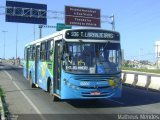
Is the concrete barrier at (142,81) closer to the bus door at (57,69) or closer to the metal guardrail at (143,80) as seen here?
the metal guardrail at (143,80)

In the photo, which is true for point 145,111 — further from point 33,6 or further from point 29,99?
point 33,6

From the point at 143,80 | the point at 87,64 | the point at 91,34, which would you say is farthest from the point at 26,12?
the point at 87,64

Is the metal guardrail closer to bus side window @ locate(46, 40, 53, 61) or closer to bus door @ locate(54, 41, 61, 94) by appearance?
bus side window @ locate(46, 40, 53, 61)

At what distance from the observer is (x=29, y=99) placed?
18.4m

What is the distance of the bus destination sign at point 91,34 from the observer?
1534 cm

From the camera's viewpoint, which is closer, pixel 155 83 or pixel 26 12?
pixel 155 83

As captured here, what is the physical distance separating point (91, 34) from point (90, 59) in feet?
3.36

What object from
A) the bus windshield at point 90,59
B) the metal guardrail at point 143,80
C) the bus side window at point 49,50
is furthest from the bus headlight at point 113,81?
the metal guardrail at point 143,80

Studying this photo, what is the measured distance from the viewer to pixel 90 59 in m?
15.1

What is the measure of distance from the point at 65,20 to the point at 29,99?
28.8 metres

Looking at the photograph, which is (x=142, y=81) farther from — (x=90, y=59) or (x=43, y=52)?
(x=90, y=59)

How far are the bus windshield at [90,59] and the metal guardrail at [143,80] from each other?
888cm

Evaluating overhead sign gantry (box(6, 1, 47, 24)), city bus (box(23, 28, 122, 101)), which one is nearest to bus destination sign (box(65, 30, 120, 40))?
city bus (box(23, 28, 122, 101))

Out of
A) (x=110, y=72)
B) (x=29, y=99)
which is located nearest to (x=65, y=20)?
(x=29, y=99)
